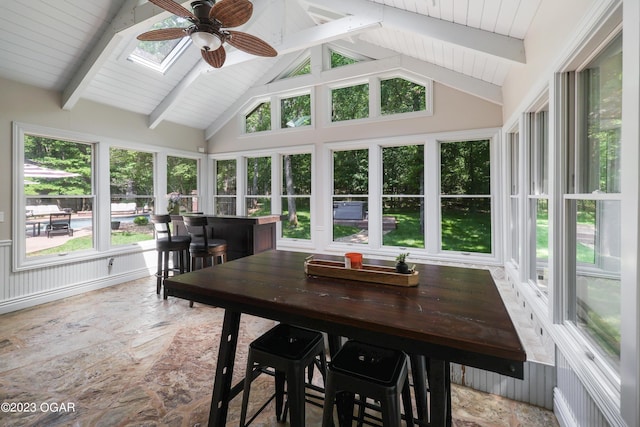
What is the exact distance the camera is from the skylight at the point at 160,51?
13.2 feet

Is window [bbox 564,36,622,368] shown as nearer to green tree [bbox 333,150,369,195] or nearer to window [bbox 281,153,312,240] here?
green tree [bbox 333,150,369,195]

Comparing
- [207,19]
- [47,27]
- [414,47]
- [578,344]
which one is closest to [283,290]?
[578,344]

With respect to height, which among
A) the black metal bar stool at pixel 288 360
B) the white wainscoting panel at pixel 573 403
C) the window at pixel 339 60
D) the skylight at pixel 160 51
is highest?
the window at pixel 339 60

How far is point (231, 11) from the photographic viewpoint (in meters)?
2.09

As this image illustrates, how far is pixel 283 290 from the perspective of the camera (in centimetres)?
149

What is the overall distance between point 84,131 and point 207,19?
339cm

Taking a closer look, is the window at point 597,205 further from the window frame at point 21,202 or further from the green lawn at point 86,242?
the green lawn at point 86,242

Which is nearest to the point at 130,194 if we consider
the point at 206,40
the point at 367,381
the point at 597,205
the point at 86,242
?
the point at 86,242

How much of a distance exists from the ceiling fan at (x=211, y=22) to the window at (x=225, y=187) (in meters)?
3.66

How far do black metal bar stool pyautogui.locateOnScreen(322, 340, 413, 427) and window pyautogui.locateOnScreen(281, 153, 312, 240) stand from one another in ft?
12.4

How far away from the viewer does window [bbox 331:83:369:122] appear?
4.73m

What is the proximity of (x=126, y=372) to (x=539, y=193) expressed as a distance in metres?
3.75

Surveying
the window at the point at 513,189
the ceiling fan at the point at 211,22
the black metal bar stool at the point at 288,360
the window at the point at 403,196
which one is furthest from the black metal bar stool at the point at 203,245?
the window at the point at 513,189

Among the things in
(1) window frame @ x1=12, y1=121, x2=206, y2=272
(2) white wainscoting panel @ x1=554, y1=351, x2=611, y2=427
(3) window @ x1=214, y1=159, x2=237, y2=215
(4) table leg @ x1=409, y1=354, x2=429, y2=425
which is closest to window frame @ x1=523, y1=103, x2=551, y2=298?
(2) white wainscoting panel @ x1=554, y1=351, x2=611, y2=427
